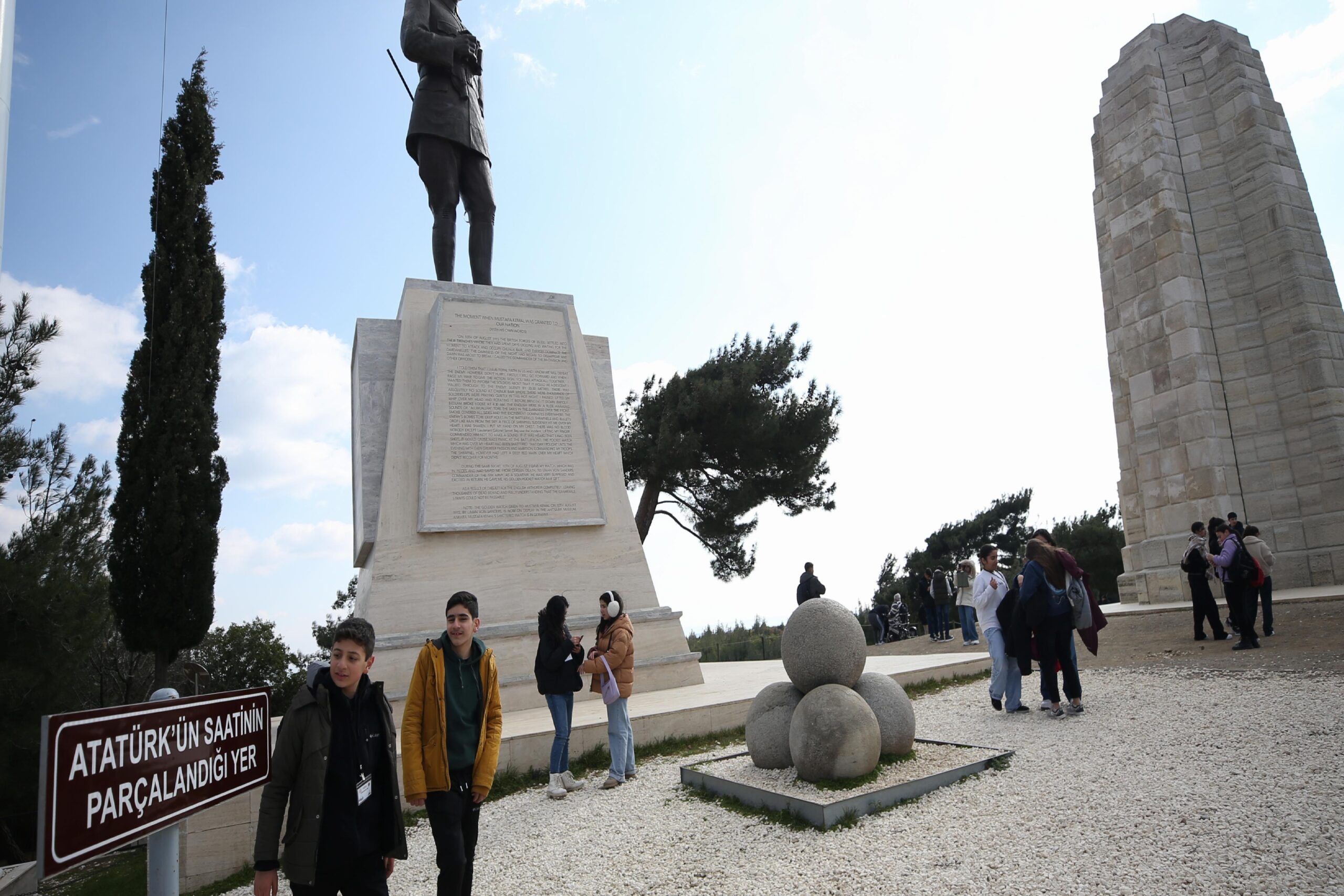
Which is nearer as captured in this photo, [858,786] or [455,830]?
[455,830]

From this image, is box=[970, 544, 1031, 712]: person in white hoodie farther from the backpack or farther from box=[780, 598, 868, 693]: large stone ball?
the backpack

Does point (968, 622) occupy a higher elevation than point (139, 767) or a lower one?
lower

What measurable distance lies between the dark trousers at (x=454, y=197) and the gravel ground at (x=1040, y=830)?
669 centimetres

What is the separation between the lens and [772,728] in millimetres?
5363

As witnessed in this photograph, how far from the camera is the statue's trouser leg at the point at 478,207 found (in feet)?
32.9

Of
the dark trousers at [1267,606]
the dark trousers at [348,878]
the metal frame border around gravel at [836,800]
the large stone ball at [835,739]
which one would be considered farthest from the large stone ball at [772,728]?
the dark trousers at [1267,606]

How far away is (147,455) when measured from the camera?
35.0 feet

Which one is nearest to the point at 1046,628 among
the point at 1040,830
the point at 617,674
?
the point at 1040,830

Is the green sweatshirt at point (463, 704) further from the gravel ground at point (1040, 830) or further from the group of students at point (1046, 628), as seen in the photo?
the group of students at point (1046, 628)

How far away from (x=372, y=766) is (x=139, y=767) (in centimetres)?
93

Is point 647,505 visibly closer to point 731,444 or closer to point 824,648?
point 731,444

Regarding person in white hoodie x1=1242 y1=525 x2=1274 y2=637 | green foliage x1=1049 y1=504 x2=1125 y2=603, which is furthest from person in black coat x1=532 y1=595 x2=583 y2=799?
green foliage x1=1049 y1=504 x2=1125 y2=603

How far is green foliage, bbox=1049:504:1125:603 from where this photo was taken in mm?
22750

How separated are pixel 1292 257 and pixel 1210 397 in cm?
279
